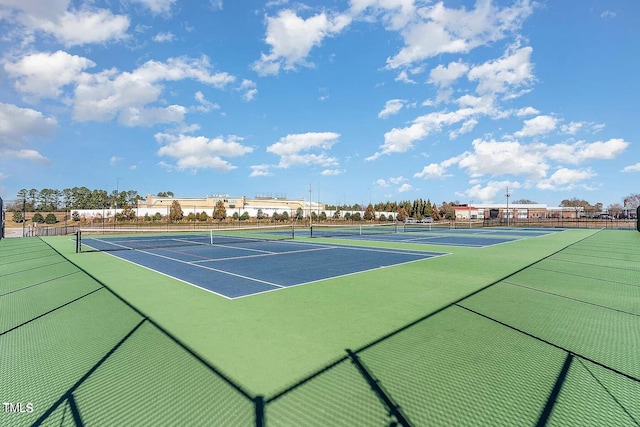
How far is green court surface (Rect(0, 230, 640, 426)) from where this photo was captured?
314cm

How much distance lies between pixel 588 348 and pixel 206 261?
40.1 feet

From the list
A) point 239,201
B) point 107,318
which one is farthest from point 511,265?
point 239,201

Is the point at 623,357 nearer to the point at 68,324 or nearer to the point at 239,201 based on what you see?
the point at 68,324

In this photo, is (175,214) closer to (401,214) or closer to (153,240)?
(153,240)

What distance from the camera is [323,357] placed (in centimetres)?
421

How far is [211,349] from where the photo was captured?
453cm

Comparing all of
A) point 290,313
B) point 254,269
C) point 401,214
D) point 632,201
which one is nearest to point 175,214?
point 254,269

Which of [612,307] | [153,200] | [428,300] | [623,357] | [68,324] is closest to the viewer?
[623,357]

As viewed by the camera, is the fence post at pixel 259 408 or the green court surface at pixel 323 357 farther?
the green court surface at pixel 323 357

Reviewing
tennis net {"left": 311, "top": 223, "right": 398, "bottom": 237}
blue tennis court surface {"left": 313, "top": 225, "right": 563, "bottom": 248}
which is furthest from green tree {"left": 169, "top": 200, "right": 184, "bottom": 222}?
blue tennis court surface {"left": 313, "top": 225, "right": 563, "bottom": 248}

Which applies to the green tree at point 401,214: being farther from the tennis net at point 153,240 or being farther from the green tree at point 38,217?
the green tree at point 38,217

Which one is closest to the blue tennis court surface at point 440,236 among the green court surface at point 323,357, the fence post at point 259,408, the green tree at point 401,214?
the green court surface at point 323,357

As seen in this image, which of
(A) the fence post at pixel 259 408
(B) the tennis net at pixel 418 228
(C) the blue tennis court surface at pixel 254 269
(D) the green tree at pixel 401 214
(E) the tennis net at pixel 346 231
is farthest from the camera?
(D) the green tree at pixel 401 214

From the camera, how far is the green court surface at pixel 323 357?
10.3 feet
